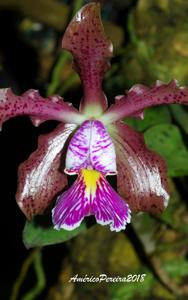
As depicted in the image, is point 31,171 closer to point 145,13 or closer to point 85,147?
point 85,147

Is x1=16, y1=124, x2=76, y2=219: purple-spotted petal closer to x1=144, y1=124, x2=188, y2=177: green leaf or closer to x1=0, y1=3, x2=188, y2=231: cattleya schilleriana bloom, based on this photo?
x1=0, y1=3, x2=188, y2=231: cattleya schilleriana bloom

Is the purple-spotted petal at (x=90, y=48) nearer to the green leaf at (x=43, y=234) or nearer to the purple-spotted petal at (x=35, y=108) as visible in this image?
the purple-spotted petal at (x=35, y=108)

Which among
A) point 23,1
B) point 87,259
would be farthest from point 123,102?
point 23,1

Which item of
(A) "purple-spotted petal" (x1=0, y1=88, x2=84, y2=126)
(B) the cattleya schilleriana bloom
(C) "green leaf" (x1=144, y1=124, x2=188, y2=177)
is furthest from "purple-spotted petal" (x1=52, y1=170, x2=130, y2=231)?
(C) "green leaf" (x1=144, y1=124, x2=188, y2=177)

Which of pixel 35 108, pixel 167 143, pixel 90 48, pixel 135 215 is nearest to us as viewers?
pixel 90 48

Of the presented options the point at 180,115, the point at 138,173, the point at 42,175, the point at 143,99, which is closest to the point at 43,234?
the point at 42,175

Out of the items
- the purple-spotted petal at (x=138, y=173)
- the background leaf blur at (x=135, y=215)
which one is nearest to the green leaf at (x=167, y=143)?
the background leaf blur at (x=135, y=215)

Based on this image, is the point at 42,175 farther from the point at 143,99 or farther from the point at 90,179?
the point at 143,99
